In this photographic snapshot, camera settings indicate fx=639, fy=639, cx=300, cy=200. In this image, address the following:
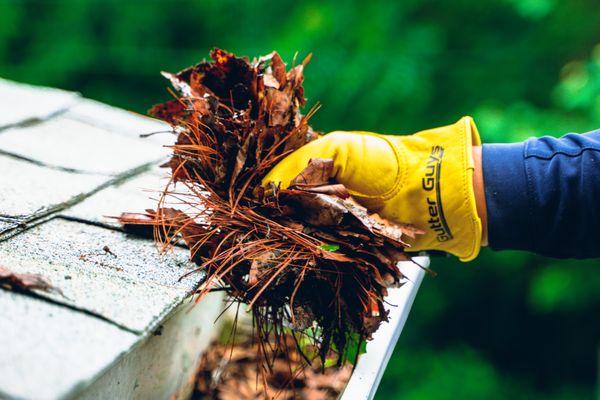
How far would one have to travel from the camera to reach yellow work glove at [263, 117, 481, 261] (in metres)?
1.62

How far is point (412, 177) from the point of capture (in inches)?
64.8

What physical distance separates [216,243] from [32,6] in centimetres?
574

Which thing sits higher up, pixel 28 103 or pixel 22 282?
pixel 22 282

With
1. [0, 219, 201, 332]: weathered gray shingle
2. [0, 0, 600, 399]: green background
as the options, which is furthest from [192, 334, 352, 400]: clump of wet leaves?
[0, 0, 600, 399]: green background

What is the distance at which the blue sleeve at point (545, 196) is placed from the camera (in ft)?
5.31

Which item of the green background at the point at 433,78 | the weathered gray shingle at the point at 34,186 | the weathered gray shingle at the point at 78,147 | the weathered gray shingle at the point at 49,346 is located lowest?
the green background at the point at 433,78

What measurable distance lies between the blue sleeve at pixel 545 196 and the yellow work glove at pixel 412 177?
0.25ft

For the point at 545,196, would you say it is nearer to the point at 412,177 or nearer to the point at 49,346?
the point at 412,177

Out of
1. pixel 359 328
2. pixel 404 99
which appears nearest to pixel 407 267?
pixel 359 328

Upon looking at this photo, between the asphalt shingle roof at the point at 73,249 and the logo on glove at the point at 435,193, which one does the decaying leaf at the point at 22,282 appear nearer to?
the asphalt shingle roof at the point at 73,249

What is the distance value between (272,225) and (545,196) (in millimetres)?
701

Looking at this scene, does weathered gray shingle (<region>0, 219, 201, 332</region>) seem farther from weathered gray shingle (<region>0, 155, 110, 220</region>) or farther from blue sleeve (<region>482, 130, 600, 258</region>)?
blue sleeve (<region>482, 130, 600, 258</region>)

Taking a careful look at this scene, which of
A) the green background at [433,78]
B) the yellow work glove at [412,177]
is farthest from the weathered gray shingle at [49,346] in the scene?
the green background at [433,78]

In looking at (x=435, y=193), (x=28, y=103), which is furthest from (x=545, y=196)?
(x=28, y=103)
